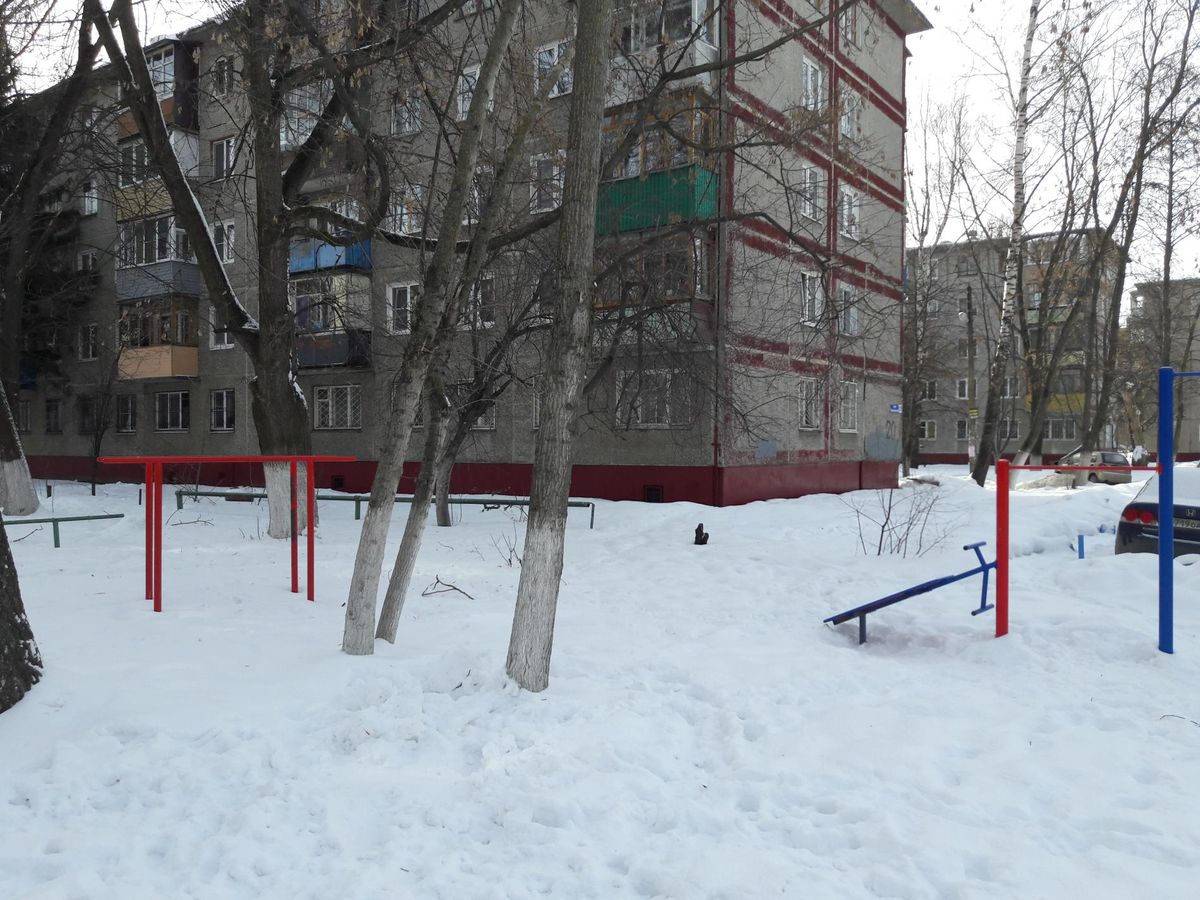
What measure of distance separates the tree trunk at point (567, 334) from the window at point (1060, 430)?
156 feet

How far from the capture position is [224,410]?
2373 cm

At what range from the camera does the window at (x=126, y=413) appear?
25719mm

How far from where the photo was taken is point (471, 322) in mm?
11617

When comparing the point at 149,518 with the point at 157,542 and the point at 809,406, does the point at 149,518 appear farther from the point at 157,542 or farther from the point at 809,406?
the point at 809,406

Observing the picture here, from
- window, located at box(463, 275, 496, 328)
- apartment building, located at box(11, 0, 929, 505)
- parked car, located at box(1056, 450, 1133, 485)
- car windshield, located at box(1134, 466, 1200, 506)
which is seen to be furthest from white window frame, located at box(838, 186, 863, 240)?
car windshield, located at box(1134, 466, 1200, 506)

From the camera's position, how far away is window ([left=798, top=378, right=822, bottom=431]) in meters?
19.4

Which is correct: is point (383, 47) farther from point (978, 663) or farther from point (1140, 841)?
point (1140, 841)

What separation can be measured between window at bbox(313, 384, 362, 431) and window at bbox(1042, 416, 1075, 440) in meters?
38.2

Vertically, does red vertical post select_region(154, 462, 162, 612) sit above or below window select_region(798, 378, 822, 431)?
below

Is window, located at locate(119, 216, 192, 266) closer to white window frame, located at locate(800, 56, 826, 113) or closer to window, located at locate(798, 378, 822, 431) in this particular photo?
white window frame, located at locate(800, 56, 826, 113)

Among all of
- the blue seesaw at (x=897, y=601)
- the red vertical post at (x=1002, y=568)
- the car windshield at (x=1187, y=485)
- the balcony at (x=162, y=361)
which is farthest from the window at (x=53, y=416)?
the car windshield at (x=1187, y=485)

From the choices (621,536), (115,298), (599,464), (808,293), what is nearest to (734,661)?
(621,536)

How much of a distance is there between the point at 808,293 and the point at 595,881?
16906 millimetres

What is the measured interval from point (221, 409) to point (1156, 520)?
2176cm
